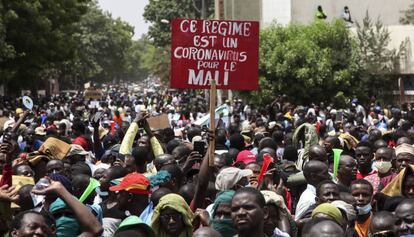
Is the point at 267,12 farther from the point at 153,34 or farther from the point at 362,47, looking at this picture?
the point at 153,34

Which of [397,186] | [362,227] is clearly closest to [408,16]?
[397,186]

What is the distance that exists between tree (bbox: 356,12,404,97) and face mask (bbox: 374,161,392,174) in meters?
24.3

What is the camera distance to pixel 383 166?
29.5 feet

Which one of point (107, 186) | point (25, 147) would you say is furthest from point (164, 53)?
point (107, 186)

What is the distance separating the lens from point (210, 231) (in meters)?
5.32

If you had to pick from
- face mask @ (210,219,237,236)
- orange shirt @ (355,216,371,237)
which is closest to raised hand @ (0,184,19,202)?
face mask @ (210,219,237,236)

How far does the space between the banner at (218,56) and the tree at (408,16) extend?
3348cm

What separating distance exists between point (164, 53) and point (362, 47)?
133ft

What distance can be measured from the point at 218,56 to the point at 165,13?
2327 inches

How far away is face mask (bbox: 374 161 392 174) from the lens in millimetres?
8930

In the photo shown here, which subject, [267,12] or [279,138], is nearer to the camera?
[279,138]

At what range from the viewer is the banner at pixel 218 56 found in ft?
29.9

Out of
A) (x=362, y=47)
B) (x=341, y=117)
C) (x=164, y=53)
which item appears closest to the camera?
(x=341, y=117)

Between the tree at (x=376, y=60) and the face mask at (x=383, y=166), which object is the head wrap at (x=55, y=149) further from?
the tree at (x=376, y=60)
